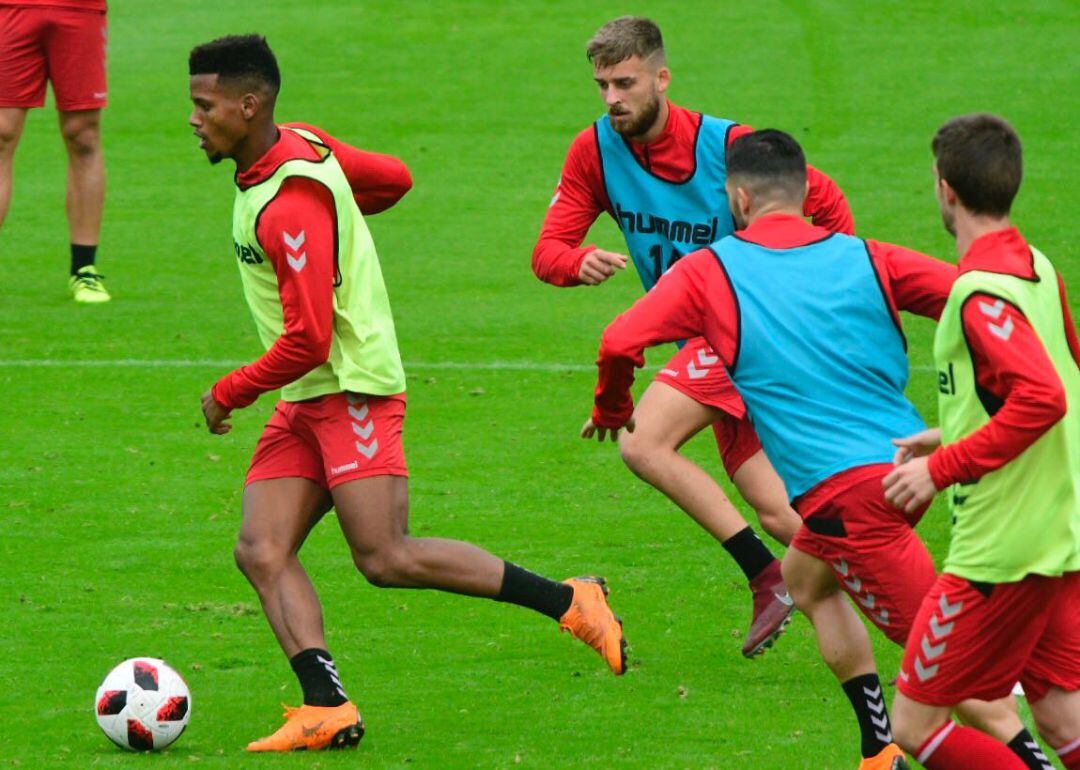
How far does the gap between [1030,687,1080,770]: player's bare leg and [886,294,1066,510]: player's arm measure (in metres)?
0.72

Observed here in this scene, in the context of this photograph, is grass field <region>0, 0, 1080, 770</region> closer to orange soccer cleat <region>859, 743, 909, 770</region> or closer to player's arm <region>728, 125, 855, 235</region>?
orange soccer cleat <region>859, 743, 909, 770</region>

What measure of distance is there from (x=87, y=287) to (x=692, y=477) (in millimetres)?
6497

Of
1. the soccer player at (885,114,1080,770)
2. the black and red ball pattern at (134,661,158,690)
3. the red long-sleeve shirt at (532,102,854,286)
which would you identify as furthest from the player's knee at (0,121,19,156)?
the soccer player at (885,114,1080,770)

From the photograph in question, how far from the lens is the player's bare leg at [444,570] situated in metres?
6.55

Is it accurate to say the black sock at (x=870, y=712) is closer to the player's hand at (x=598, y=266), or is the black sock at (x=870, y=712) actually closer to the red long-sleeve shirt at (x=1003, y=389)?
the red long-sleeve shirt at (x=1003, y=389)

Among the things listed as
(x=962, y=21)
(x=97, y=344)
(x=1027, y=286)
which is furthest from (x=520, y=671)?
(x=962, y=21)

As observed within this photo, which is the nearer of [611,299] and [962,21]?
[611,299]

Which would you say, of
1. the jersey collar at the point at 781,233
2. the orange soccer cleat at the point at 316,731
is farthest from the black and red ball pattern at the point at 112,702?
the jersey collar at the point at 781,233

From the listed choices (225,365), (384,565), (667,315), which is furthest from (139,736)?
(225,365)

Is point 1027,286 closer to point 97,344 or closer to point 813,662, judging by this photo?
point 813,662

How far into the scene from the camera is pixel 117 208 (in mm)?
15445

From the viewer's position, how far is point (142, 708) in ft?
20.6

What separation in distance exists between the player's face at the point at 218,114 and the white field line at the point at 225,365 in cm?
500

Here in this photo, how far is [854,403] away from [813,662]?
1.89 meters
